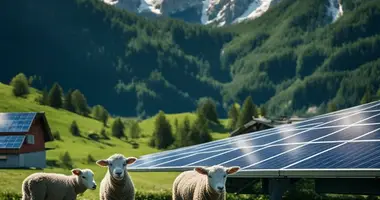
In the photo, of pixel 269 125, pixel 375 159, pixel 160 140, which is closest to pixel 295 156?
pixel 375 159

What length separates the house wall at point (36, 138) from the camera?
94.8 meters

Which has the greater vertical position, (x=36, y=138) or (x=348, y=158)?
(x=36, y=138)

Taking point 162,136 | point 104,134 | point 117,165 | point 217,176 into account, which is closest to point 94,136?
point 104,134

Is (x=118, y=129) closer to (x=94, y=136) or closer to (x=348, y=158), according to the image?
(x=94, y=136)

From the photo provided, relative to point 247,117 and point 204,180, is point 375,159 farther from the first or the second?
point 247,117

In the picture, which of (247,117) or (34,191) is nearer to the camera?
(34,191)

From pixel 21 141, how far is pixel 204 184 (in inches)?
2929

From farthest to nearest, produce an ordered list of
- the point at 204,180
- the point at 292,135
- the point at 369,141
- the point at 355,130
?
the point at 292,135 < the point at 355,130 < the point at 369,141 < the point at 204,180

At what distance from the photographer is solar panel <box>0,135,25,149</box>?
90.3m

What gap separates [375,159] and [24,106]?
167 metres

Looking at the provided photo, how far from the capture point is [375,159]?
21.5m

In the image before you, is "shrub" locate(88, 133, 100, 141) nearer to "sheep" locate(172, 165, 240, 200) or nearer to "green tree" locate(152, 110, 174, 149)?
"green tree" locate(152, 110, 174, 149)

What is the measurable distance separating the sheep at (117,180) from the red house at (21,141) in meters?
71.1

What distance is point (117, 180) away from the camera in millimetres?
21234
